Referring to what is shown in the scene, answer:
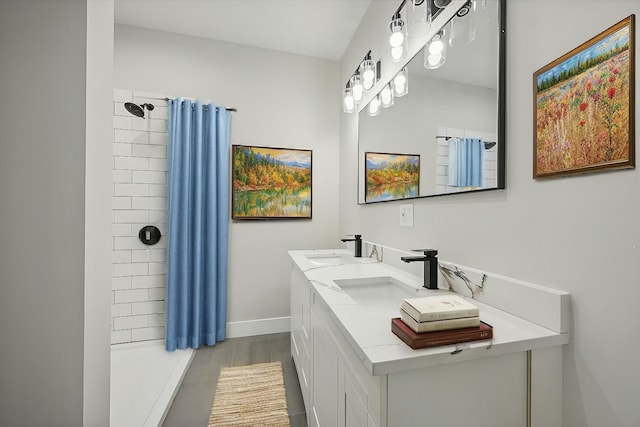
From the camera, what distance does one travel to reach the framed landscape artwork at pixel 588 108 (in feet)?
2.06

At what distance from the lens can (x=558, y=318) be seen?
0.74 meters

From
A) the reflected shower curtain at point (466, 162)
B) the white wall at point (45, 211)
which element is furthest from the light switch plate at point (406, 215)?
the white wall at point (45, 211)

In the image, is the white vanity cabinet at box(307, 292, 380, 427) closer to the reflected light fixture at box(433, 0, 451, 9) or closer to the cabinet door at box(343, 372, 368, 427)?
the cabinet door at box(343, 372, 368, 427)

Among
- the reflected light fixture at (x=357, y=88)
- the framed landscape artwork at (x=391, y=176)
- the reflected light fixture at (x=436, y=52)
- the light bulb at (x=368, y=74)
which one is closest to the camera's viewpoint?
the reflected light fixture at (x=436, y=52)

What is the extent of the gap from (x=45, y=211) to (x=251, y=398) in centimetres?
157

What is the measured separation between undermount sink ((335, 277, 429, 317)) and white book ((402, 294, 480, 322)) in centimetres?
51

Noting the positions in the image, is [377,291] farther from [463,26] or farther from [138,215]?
[138,215]

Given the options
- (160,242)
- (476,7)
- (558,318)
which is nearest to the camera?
(558,318)

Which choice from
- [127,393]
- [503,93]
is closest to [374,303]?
[503,93]

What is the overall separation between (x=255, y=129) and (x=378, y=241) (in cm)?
160

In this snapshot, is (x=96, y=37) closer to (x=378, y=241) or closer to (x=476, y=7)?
(x=476, y=7)

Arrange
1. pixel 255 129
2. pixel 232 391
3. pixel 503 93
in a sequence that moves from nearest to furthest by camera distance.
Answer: pixel 503 93 < pixel 232 391 < pixel 255 129

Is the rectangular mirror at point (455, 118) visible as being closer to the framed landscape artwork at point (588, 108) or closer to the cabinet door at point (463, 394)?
the framed landscape artwork at point (588, 108)

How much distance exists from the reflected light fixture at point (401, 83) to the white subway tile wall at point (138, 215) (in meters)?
1.97
